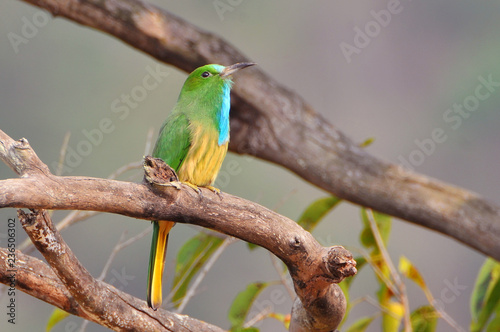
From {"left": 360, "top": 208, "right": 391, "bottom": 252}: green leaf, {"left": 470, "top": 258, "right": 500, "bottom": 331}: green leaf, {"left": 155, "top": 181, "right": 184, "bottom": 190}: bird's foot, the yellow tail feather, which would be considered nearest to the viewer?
{"left": 155, "top": 181, "right": 184, "bottom": 190}: bird's foot

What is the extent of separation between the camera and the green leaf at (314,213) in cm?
280

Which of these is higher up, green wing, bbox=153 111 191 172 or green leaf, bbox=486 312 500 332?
green wing, bbox=153 111 191 172

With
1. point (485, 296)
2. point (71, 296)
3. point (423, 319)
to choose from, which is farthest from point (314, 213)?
point (71, 296)

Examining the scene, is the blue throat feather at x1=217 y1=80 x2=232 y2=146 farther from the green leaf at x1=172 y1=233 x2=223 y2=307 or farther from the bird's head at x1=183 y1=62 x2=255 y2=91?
the green leaf at x1=172 y1=233 x2=223 y2=307

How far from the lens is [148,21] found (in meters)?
2.82

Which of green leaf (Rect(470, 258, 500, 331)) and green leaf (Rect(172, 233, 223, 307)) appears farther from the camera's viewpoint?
green leaf (Rect(470, 258, 500, 331))

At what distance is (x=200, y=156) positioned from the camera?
224cm

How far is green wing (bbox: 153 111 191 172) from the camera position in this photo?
225 cm

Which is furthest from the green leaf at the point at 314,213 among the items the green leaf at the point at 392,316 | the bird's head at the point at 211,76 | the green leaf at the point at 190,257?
the bird's head at the point at 211,76

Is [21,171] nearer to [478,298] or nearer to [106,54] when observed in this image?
[478,298]

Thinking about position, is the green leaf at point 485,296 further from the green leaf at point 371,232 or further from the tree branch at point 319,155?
the green leaf at point 371,232

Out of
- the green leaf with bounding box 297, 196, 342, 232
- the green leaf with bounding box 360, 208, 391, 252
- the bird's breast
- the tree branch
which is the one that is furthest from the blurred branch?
the tree branch

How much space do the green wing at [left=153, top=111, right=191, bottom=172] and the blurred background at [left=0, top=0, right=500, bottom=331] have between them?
79.1 inches

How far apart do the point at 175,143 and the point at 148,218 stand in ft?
2.73
